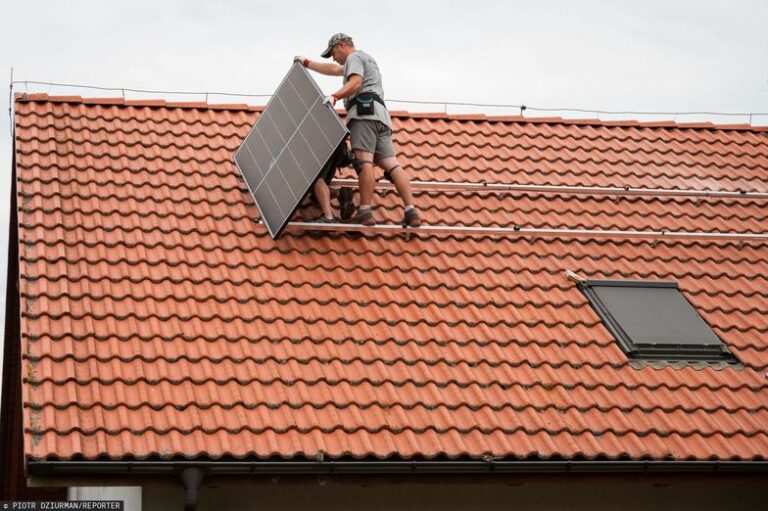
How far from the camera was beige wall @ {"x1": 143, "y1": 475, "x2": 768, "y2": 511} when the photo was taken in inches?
375

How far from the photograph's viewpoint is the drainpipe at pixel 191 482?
8.91 meters

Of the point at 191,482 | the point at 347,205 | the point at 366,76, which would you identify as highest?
the point at 366,76

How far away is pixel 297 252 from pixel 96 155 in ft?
7.59

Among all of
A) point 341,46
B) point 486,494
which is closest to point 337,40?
point 341,46

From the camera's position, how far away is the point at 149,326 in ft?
33.8

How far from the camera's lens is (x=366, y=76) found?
1248 cm

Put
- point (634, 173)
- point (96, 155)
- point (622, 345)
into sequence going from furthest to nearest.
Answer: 1. point (634, 173)
2. point (96, 155)
3. point (622, 345)

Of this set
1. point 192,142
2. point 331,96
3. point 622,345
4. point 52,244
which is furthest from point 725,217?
point 52,244

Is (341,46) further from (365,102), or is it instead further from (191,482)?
(191,482)

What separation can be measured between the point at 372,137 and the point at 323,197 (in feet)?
2.40

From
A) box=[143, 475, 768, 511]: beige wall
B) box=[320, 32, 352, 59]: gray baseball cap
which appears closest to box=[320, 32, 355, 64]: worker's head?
box=[320, 32, 352, 59]: gray baseball cap

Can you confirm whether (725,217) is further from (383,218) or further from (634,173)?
(383,218)

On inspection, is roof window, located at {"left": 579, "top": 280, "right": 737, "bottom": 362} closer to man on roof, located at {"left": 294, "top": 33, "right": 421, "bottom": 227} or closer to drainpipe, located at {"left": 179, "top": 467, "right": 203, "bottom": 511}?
man on roof, located at {"left": 294, "top": 33, "right": 421, "bottom": 227}

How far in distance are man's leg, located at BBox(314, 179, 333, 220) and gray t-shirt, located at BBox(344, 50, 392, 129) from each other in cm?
69
